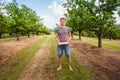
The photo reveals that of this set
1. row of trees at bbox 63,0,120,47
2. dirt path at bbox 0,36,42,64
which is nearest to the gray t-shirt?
dirt path at bbox 0,36,42,64

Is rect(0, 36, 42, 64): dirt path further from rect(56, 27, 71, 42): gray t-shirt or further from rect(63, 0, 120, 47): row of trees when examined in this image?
rect(63, 0, 120, 47): row of trees

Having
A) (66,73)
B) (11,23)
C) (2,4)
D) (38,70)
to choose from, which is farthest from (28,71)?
(11,23)

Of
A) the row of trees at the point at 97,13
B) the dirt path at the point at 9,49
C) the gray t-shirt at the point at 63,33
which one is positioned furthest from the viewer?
the row of trees at the point at 97,13

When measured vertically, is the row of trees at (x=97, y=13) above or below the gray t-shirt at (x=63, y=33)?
above

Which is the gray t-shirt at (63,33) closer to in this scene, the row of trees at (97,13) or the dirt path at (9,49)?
the dirt path at (9,49)

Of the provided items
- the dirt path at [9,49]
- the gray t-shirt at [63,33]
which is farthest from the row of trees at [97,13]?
the gray t-shirt at [63,33]

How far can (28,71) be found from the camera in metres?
8.98

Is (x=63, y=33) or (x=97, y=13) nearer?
(x=63, y=33)

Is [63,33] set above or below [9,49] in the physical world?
above

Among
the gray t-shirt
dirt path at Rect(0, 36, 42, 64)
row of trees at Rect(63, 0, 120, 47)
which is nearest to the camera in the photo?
the gray t-shirt

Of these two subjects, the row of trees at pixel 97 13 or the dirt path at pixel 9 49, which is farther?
the row of trees at pixel 97 13

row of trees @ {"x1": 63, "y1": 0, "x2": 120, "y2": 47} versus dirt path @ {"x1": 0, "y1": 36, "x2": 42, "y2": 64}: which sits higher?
row of trees @ {"x1": 63, "y1": 0, "x2": 120, "y2": 47}

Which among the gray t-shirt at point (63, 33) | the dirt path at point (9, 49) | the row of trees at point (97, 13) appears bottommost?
the dirt path at point (9, 49)

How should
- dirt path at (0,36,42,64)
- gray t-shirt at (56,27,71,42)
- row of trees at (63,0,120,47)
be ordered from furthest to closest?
row of trees at (63,0,120,47), dirt path at (0,36,42,64), gray t-shirt at (56,27,71,42)
